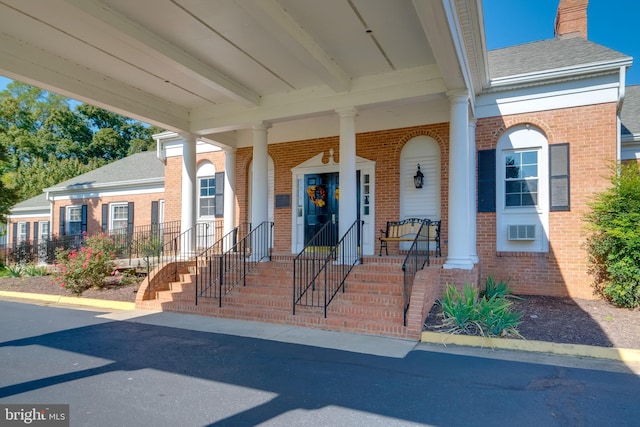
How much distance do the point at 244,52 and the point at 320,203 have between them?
15.9 ft

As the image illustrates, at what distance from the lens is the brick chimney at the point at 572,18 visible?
12.2 metres

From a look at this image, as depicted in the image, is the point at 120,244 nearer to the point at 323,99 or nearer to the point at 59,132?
the point at 323,99

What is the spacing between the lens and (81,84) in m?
7.82

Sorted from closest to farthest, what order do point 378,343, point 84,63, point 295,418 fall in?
point 295,418
point 378,343
point 84,63

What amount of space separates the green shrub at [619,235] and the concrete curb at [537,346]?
308 cm

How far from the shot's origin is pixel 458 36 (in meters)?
6.17

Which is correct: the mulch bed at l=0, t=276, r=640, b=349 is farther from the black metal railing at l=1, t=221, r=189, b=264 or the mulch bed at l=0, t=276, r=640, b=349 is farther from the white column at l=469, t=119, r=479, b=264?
the black metal railing at l=1, t=221, r=189, b=264

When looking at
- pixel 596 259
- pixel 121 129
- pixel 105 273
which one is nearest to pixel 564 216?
pixel 596 259

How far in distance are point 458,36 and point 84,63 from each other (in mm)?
6761

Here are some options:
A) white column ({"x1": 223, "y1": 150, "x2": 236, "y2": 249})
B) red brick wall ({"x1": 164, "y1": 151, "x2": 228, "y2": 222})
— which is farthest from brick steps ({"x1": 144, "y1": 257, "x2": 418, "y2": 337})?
red brick wall ({"x1": 164, "y1": 151, "x2": 228, "y2": 222})

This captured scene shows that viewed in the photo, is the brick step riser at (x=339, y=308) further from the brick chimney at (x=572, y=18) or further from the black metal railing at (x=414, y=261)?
the brick chimney at (x=572, y=18)

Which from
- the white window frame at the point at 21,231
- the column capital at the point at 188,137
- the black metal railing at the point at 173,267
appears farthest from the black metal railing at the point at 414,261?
the white window frame at the point at 21,231

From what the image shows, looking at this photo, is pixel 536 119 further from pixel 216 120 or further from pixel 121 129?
pixel 121 129

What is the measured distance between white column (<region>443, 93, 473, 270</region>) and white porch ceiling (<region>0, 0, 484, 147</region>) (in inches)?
19.0
